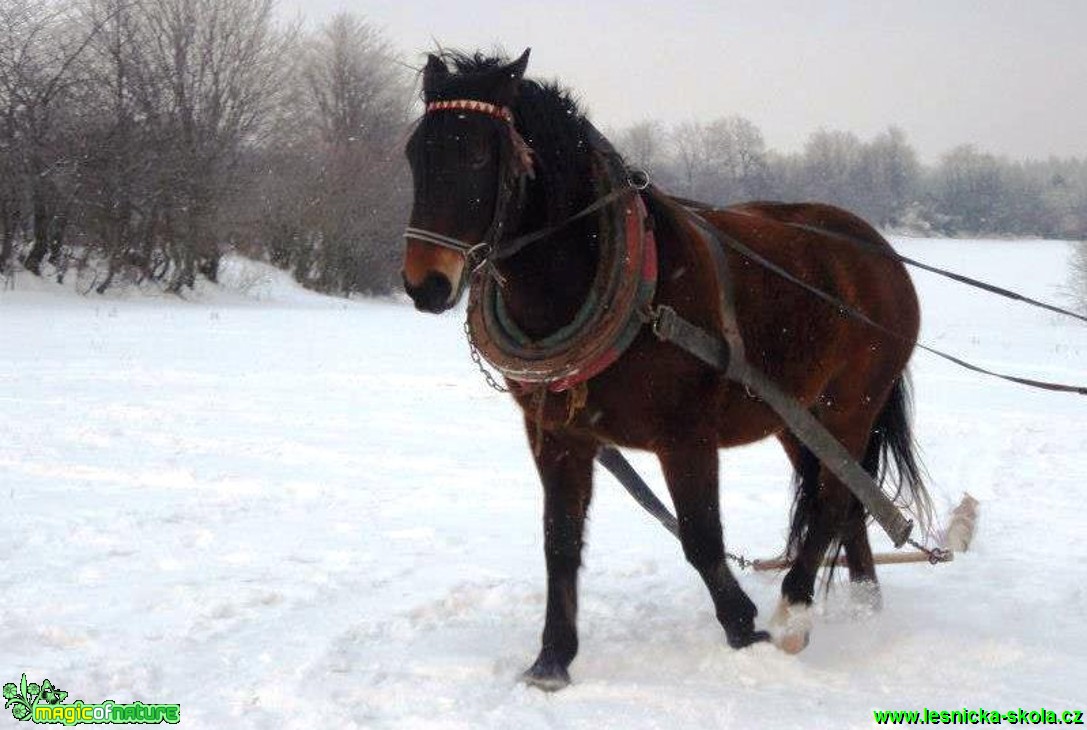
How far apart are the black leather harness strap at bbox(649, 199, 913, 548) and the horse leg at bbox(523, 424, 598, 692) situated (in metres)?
0.54

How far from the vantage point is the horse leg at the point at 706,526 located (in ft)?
11.0

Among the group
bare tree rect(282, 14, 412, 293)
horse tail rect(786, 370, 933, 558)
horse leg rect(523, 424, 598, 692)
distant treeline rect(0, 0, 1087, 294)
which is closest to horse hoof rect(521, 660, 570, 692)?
horse leg rect(523, 424, 598, 692)

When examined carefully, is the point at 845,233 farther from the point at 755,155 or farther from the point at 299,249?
the point at 755,155

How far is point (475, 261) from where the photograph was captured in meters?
2.93

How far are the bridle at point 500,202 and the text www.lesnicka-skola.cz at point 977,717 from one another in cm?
180

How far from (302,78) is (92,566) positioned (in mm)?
47868

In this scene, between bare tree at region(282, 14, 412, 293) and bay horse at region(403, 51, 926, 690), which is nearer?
bay horse at region(403, 51, 926, 690)

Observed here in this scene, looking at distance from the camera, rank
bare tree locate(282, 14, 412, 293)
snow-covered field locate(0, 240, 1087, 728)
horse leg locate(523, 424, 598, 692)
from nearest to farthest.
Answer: snow-covered field locate(0, 240, 1087, 728), horse leg locate(523, 424, 598, 692), bare tree locate(282, 14, 412, 293)

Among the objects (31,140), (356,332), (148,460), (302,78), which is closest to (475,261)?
(148,460)

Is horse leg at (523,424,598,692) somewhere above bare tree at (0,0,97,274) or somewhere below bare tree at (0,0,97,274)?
below

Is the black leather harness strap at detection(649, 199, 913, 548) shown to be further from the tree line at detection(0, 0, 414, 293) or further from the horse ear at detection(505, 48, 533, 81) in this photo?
the tree line at detection(0, 0, 414, 293)

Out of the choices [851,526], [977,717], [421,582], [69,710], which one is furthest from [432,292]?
[851,526]

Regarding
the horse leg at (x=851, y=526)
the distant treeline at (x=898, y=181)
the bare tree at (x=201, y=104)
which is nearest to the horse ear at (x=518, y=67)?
the horse leg at (x=851, y=526)

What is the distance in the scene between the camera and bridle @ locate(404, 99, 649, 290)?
2.83m
